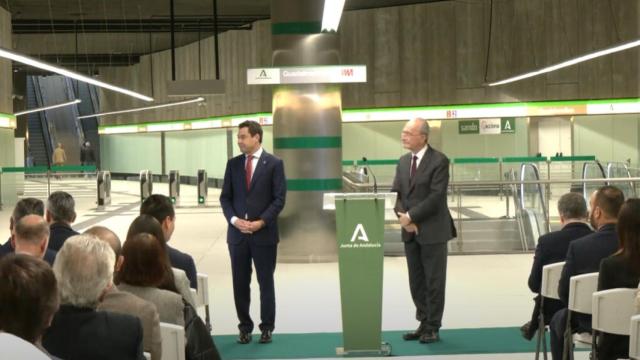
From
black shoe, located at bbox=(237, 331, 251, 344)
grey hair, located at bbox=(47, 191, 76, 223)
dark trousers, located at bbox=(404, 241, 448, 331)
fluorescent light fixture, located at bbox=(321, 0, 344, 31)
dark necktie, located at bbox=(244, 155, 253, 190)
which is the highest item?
fluorescent light fixture, located at bbox=(321, 0, 344, 31)

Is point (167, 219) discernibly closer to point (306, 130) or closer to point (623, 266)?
point (623, 266)

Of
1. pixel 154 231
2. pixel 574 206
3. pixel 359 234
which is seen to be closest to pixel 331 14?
pixel 359 234

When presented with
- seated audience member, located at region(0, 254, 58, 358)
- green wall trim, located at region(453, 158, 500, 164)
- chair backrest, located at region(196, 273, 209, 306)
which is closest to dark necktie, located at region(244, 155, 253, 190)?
chair backrest, located at region(196, 273, 209, 306)

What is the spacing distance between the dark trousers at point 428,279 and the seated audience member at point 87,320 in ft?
11.3

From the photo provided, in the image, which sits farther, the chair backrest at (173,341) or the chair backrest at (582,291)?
the chair backrest at (582,291)

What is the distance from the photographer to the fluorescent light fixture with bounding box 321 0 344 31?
28.4 ft

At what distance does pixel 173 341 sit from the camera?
11.1ft

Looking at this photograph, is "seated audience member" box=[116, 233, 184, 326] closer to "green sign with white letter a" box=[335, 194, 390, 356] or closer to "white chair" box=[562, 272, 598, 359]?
"white chair" box=[562, 272, 598, 359]

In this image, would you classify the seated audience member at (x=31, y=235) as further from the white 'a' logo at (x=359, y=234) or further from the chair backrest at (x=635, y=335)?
the chair backrest at (x=635, y=335)

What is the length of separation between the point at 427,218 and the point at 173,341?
3.07 m

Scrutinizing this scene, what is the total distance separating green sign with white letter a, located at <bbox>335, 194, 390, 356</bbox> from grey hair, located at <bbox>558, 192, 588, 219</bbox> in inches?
45.1

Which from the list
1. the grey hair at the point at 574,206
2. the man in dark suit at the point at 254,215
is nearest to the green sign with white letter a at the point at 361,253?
the man in dark suit at the point at 254,215

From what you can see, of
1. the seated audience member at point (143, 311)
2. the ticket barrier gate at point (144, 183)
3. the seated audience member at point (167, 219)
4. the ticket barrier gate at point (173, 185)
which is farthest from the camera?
the ticket barrier gate at point (173, 185)

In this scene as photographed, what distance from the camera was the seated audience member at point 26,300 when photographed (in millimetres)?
2238
